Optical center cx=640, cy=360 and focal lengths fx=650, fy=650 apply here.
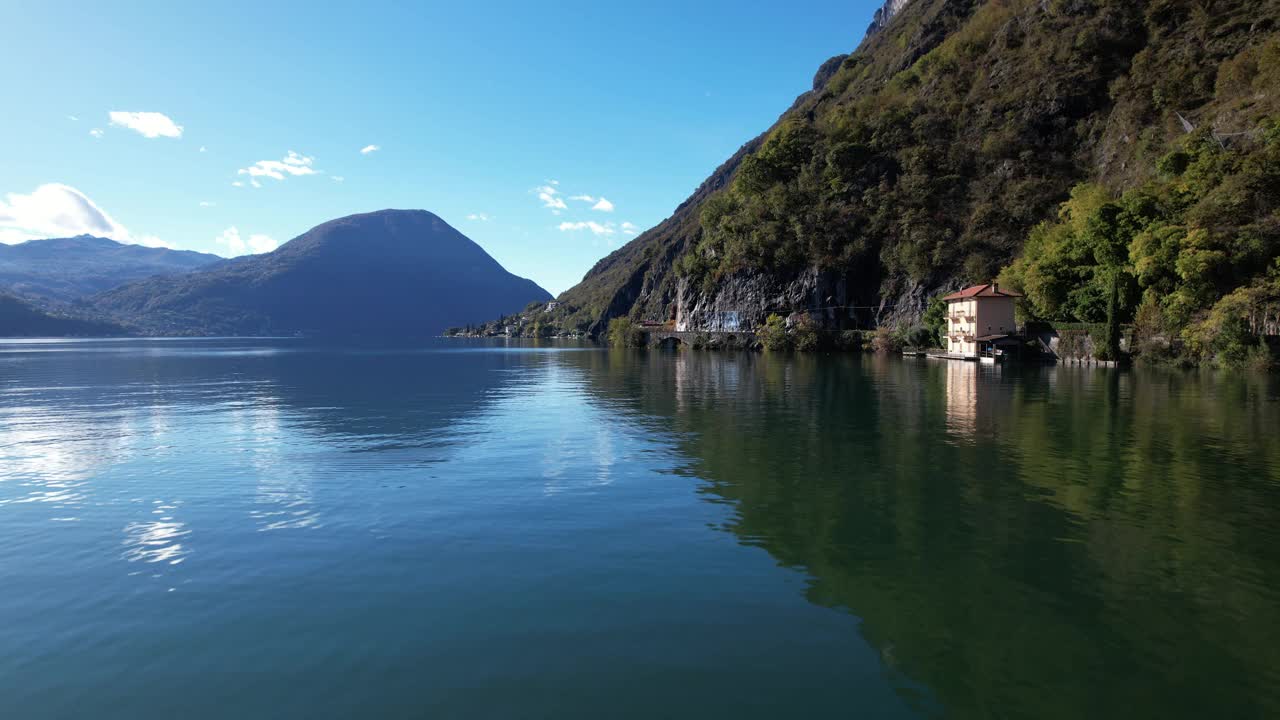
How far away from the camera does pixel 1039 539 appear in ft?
57.8

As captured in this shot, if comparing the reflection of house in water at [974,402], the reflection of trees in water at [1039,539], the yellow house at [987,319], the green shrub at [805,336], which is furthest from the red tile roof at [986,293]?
the reflection of trees in water at [1039,539]

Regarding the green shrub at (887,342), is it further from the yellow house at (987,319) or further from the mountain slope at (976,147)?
the yellow house at (987,319)

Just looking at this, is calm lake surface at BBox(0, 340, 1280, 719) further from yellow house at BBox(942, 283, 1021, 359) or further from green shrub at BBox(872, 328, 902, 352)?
green shrub at BBox(872, 328, 902, 352)

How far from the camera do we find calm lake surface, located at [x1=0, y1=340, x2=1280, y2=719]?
34.2 ft

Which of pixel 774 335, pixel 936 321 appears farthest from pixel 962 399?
pixel 774 335

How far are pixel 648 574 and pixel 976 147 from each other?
165 m

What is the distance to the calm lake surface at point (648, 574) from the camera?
10.4m

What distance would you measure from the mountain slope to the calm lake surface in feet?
323

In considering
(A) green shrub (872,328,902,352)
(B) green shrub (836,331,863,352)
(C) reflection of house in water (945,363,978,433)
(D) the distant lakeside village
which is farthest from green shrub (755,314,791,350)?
(C) reflection of house in water (945,363,978,433)

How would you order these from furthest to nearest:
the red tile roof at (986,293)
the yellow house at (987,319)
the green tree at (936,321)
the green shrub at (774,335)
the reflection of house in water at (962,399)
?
the green shrub at (774,335), the green tree at (936,321), the red tile roof at (986,293), the yellow house at (987,319), the reflection of house in water at (962,399)

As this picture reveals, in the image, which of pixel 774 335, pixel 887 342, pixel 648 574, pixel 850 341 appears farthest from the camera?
pixel 774 335

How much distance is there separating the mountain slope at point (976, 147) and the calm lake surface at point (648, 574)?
9859cm

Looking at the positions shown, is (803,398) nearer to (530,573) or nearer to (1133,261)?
(530,573)

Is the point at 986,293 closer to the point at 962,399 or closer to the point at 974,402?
the point at 962,399
